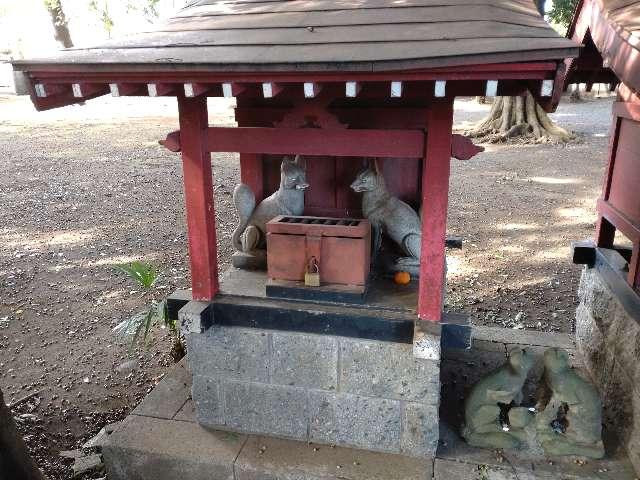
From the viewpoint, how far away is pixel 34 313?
6426 mm

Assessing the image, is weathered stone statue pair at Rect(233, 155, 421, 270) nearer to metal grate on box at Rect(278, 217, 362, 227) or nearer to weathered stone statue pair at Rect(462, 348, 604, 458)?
metal grate on box at Rect(278, 217, 362, 227)

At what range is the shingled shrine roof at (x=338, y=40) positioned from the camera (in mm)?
2447

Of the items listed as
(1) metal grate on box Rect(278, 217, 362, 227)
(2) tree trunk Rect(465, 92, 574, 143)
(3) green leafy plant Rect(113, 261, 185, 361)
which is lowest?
(2) tree trunk Rect(465, 92, 574, 143)

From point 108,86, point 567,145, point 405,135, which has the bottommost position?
point 567,145

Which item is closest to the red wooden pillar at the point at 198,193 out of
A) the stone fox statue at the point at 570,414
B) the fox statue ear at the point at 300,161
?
the fox statue ear at the point at 300,161

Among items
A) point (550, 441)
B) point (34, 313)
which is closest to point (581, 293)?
point (550, 441)

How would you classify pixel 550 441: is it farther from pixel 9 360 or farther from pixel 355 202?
pixel 9 360

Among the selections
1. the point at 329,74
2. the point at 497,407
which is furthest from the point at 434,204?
the point at 497,407

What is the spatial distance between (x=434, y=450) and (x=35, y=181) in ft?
38.1

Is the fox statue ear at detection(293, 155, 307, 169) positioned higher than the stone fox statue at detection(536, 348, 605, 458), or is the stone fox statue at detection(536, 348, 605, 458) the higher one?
the fox statue ear at detection(293, 155, 307, 169)

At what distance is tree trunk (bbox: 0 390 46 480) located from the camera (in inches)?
128

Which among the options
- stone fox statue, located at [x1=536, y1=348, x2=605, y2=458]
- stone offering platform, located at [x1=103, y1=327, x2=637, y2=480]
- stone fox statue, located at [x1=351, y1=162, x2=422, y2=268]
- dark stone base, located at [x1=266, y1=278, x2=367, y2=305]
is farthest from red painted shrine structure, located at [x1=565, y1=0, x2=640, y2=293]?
dark stone base, located at [x1=266, y1=278, x2=367, y2=305]

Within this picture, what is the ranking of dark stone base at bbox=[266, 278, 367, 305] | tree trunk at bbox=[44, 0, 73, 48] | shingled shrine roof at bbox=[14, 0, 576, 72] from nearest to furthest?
1. shingled shrine roof at bbox=[14, 0, 576, 72]
2. dark stone base at bbox=[266, 278, 367, 305]
3. tree trunk at bbox=[44, 0, 73, 48]

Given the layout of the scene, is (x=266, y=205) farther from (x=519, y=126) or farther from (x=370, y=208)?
(x=519, y=126)
